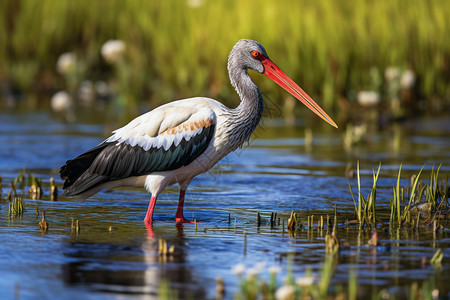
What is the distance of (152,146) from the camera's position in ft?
23.7

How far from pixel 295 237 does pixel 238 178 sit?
11.4 ft

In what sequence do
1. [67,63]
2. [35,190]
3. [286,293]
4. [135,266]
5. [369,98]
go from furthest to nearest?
[67,63] → [369,98] → [35,190] → [135,266] → [286,293]

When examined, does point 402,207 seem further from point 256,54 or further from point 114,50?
point 114,50

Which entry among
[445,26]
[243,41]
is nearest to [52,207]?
[243,41]

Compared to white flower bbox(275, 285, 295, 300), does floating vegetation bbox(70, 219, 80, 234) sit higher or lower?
higher

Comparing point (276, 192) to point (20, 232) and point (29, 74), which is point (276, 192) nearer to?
point (20, 232)

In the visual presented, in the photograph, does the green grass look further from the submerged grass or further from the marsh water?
the submerged grass

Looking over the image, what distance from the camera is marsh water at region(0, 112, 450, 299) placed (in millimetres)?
5031

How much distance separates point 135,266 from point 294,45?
9.99m

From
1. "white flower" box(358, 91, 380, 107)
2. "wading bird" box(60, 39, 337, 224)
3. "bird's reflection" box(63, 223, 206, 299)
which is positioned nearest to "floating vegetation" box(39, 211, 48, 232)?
"bird's reflection" box(63, 223, 206, 299)

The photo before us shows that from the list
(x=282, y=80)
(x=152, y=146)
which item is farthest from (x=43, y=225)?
(x=282, y=80)

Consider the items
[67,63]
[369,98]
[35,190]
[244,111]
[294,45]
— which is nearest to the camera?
[244,111]

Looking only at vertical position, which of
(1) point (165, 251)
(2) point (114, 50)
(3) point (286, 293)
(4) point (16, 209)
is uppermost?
(2) point (114, 50)

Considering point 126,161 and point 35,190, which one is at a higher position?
point 126,161
